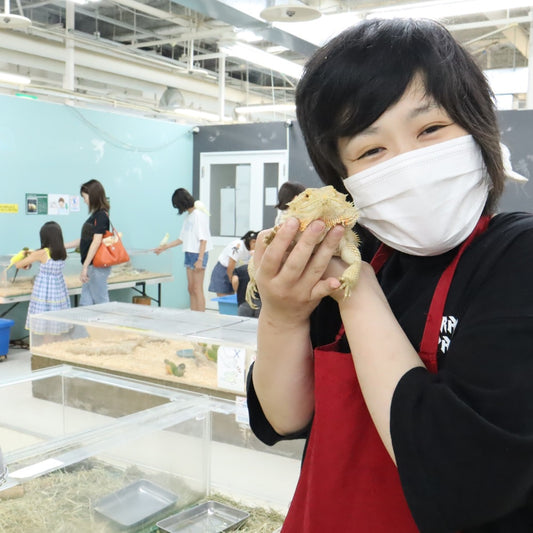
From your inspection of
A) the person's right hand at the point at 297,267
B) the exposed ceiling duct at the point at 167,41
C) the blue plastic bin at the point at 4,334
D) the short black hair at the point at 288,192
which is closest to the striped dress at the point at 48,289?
the blue plastic bin at the point at 4,334

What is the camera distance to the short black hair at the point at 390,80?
94 centimetres

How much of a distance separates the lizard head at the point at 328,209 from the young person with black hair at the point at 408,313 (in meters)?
0.05

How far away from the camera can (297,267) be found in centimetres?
95

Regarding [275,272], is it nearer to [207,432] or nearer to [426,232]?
[426,232]

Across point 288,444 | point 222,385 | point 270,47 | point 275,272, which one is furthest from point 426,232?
point 270,47

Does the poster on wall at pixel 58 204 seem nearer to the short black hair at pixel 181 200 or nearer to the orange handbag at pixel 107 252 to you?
the short black hair at pixel 181 200

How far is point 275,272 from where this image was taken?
38.7 inches

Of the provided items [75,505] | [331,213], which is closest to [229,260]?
[75,505]

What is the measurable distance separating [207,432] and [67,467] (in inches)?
27.7

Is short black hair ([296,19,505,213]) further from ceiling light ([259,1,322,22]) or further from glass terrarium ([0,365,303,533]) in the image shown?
ceiling light ([259,1,322,22])

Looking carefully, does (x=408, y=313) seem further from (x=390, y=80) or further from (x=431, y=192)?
(x=390, y=80)

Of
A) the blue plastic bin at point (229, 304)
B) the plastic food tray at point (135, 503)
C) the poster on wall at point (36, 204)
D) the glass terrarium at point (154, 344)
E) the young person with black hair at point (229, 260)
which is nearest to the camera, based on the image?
the plastic food tray at point (135, 503)

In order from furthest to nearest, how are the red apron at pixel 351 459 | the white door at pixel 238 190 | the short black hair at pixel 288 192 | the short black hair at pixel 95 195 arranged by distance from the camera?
1. the white door at pixel 238 190
2. the short black hair at pixel 95 195
3. the short black hair at pixel 288 192
4. the red apron at pixel 351 459

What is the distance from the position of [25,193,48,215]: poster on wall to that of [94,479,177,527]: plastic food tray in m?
6.51
